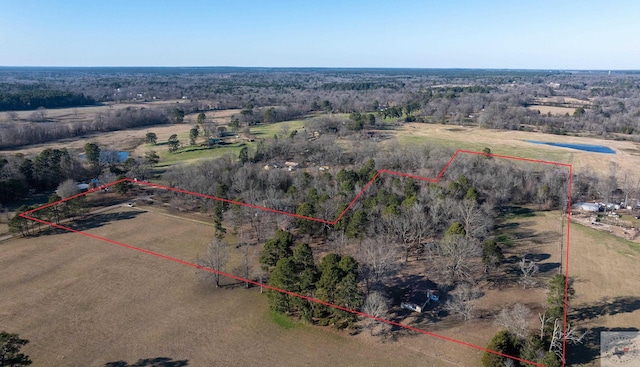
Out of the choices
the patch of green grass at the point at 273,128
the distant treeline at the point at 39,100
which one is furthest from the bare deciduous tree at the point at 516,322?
the distant treeline at the point at 39,100

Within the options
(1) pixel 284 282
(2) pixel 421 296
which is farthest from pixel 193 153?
(2) pixel 421 296

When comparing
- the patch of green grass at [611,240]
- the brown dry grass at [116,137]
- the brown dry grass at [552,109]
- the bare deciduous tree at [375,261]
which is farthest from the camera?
the brown dry grass at [552,109]

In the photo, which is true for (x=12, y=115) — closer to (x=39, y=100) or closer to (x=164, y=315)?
(x=39, y=100)

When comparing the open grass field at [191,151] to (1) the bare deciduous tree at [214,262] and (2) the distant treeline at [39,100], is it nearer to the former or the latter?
(1) the bare deciduous tree at [214,262]

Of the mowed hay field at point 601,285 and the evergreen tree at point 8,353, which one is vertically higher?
the evergreen tree at point 8,353

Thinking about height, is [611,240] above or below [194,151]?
below

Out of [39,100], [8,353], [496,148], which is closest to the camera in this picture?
[8,353]
